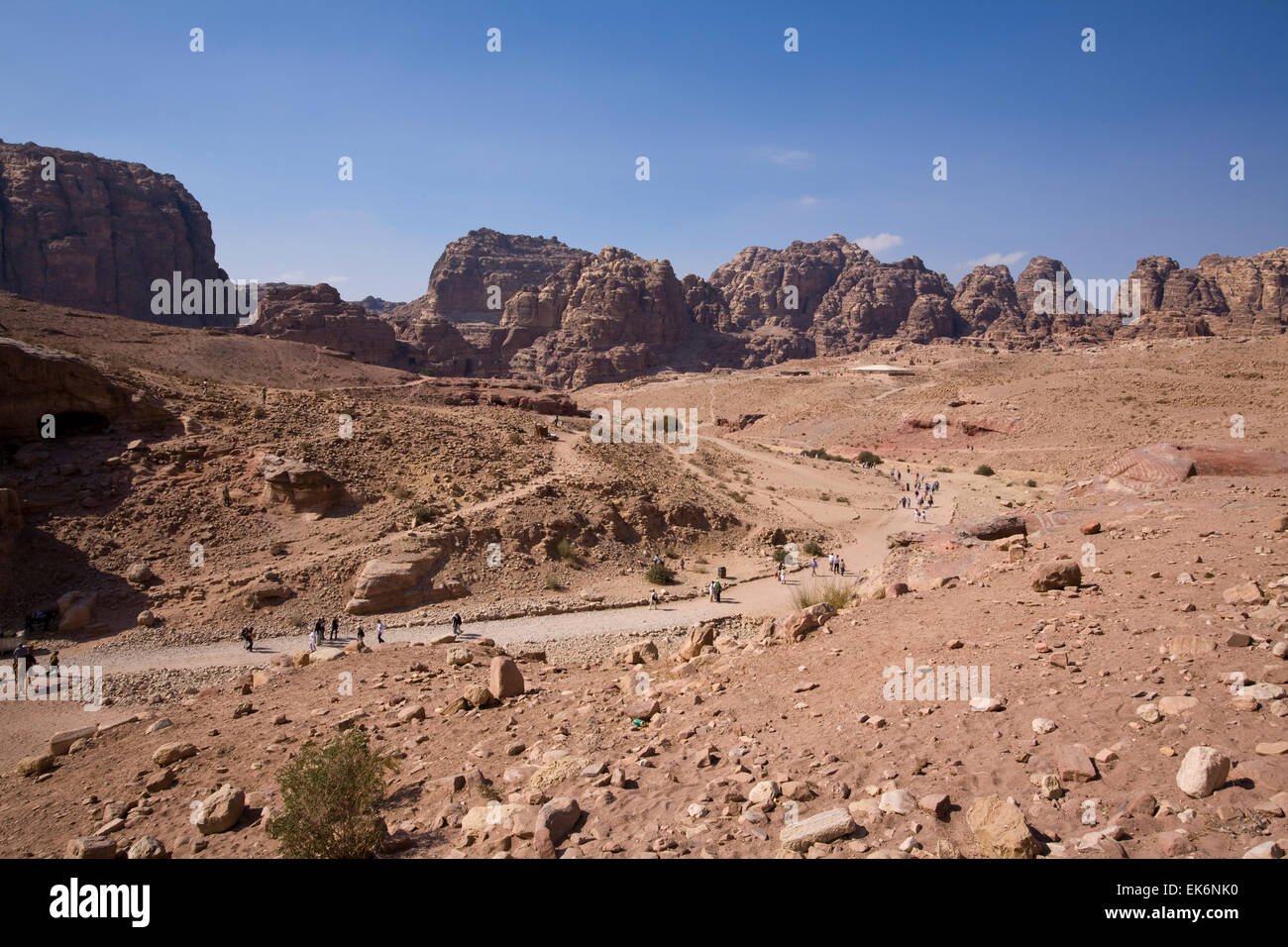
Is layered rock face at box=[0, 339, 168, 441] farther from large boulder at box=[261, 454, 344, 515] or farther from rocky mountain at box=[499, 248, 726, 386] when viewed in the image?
rocky mountain at box=[499, 248, 726, 386]

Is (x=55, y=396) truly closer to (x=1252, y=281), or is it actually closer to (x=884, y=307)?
(x=884, y=307)

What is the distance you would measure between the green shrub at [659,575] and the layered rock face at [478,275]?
132 meters

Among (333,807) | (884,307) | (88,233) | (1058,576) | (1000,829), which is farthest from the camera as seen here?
(884,307)

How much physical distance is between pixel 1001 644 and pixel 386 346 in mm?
82700

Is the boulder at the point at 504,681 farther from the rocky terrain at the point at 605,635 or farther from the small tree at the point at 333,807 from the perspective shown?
the small tree at the point at 333,807

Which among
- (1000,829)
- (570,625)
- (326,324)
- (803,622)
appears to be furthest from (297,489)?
(326,324)

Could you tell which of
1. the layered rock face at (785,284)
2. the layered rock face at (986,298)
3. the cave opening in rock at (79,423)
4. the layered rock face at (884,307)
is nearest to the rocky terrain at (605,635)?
the cave opening in rock at (79,423)

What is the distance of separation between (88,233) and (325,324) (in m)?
38.4

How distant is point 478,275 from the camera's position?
157875 mm

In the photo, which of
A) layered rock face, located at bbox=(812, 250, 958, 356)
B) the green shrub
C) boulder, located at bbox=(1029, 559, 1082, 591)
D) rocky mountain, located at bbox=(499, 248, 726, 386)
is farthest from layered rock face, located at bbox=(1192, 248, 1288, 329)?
boulder, located at bbox=(1029, 559, 1082, 591)

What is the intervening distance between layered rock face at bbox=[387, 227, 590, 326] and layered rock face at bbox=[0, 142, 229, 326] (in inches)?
2141

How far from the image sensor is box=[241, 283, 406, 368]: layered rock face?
75.3 m

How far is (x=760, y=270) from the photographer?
158 m

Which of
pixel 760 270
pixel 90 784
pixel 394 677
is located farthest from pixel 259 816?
pixel 760 270
